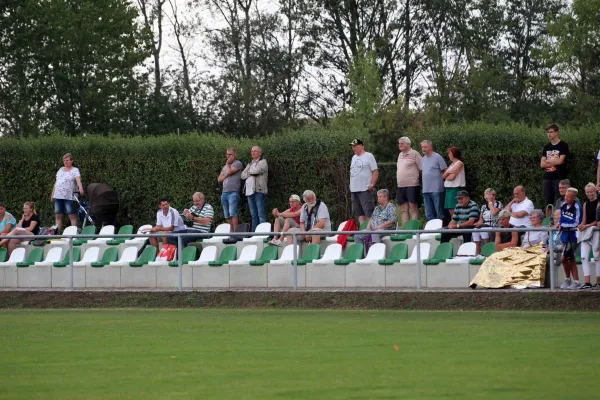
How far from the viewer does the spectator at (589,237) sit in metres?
15.4

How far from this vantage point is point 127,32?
5062 centimetres

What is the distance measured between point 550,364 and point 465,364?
2.02ft

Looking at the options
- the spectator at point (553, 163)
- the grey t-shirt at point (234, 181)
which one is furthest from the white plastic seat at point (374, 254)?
the grey t-shirt at point (234, 181)

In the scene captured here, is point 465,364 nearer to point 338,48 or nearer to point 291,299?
point 291,299

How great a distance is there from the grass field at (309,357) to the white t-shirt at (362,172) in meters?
6.17

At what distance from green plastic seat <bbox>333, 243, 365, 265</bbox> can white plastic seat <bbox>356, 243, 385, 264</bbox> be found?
0.60 ft

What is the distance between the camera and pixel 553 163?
19.1 metres

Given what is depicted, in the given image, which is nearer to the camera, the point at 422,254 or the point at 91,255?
the point at 422,254

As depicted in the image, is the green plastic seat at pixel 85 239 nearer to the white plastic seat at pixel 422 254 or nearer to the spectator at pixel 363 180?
the spectator at pixel 363 180

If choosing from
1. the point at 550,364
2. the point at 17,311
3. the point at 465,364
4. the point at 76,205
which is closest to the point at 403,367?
the point at 465,364

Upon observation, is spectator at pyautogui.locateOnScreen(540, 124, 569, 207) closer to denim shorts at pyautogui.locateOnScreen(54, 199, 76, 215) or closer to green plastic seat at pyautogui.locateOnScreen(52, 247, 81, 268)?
green plastic seat at pyautogui.locateOnScreen(52, 247, 81, 268)

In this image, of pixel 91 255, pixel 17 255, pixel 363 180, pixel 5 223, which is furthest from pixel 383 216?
pixel 5 223

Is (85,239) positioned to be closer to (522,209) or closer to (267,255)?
(267,255)

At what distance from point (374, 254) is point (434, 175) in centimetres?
272
